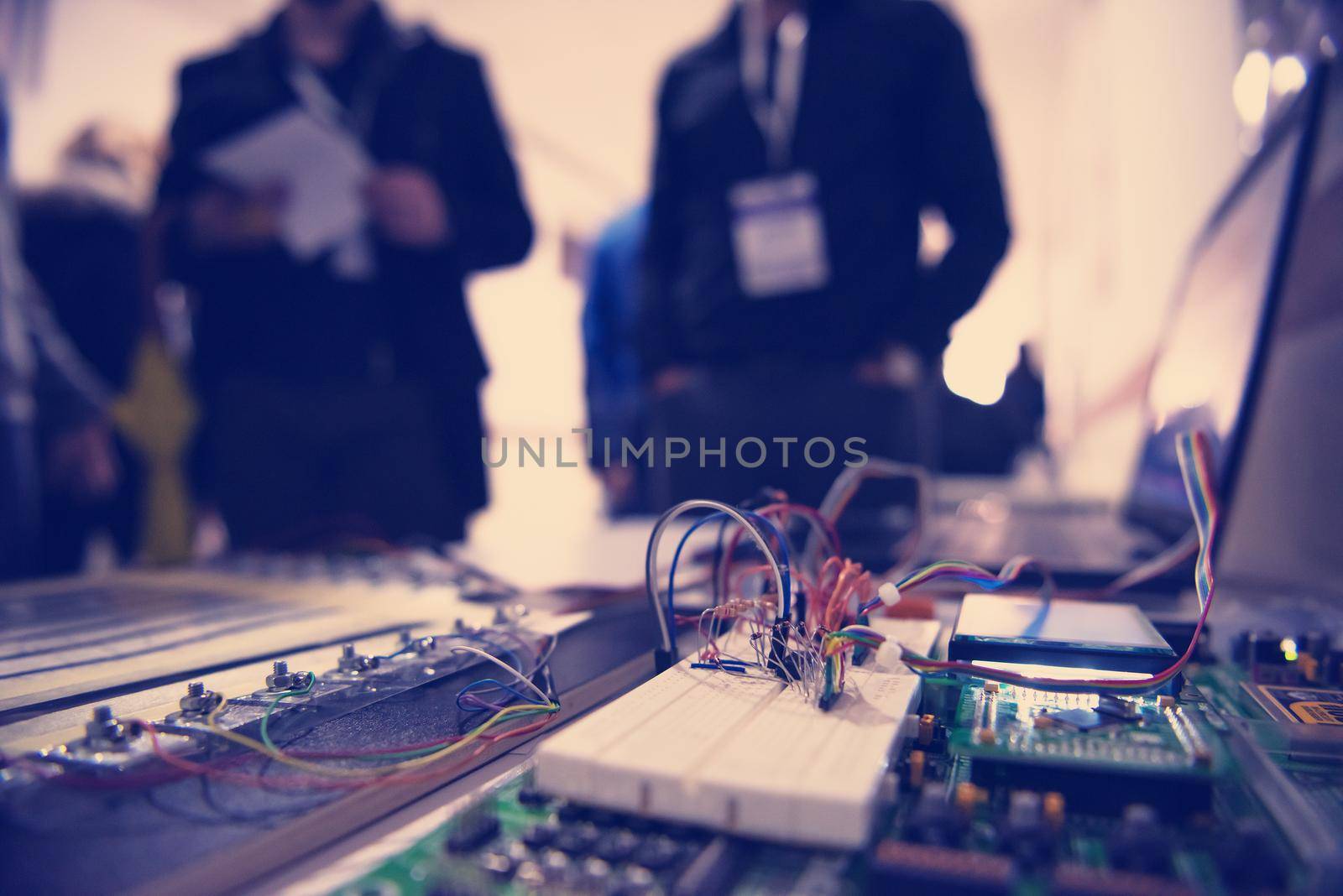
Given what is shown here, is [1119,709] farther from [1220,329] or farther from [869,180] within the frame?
[869,180]

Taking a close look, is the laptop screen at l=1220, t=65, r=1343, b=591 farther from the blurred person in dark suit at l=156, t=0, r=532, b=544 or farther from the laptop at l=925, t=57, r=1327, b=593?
the blurred person in dark suit at l=156, t=0, r=532, b=544

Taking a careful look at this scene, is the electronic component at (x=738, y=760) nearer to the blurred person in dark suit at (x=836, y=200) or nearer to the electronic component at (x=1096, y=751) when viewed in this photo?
the electronic component at (x=1096, y=751)

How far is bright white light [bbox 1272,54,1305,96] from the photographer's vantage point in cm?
107

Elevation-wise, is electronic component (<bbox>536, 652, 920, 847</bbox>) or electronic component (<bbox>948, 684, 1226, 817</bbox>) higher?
electronic component (<bbox>536, 652, 920, 847</bbox>)

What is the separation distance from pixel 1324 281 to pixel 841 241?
0.69 m

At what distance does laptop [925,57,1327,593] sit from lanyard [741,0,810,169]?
699mm

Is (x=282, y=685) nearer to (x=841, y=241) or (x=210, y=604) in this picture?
(x=210, y=604)

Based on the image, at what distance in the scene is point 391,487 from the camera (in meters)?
1.30

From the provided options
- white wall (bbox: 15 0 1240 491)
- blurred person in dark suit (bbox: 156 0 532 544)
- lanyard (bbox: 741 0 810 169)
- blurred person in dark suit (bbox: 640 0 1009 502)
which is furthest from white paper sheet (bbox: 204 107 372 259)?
lanyard (bbox: 741 0 810 169)

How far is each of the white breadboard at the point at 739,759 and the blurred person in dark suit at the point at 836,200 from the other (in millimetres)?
909

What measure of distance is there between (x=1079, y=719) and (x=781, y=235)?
1092 mm

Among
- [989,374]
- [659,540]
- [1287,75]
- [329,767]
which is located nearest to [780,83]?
[1287,75]

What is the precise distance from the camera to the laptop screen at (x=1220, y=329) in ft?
2.68

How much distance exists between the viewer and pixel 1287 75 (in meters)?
1.13
